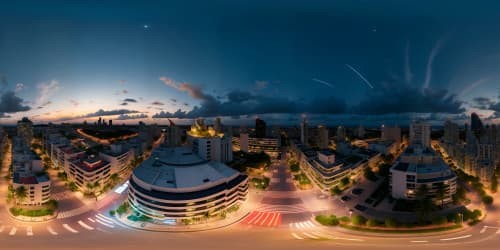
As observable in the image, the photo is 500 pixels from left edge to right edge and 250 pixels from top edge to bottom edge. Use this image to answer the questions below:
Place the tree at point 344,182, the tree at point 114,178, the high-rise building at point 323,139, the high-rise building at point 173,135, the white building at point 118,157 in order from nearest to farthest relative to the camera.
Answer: the tree at point 344,182 → the tree at point 114,178 → the white building at point 118,157 → the high-rise building at point 173,135 → the high-rise building at point 323,139

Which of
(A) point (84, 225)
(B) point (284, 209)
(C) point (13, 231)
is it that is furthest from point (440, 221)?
(C) point (13, 231)

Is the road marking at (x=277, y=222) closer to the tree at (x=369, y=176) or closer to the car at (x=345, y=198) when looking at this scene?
the car at (x=345, y=198)

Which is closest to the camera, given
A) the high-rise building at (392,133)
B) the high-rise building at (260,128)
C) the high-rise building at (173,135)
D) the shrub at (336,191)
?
the shrub at (336,191)

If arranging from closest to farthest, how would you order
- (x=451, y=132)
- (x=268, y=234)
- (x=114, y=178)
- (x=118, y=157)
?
(x=268, y=234), (x=114, y=178), (x=118, y=157), (x=451, y=132)

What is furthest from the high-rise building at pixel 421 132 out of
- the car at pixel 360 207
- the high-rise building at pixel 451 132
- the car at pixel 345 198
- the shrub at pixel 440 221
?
the shrub at pixel 440 221

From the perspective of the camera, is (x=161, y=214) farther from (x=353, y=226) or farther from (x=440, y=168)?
(x=440, y=168)

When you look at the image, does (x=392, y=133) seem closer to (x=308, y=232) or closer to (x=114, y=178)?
(x=308, y=232)
